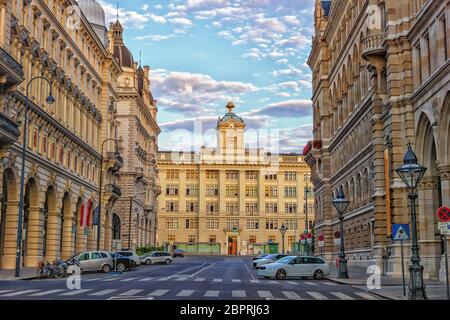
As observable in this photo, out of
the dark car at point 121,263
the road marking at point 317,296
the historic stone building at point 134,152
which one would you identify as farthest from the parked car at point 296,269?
the historic stone building at point 134,152

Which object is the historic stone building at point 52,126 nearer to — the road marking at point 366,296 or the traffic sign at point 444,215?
the road marking at point 366,296

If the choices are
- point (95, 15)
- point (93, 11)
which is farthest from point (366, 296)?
point (93, 11)

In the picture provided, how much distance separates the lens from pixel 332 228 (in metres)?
72.2

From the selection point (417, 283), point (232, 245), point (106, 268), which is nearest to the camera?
point (417, 283)

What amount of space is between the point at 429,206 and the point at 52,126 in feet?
102

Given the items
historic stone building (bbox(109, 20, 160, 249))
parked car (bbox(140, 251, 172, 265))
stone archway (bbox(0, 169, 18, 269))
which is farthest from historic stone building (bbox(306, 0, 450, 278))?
historic stone building (bbox(109, 20, 160, 249))

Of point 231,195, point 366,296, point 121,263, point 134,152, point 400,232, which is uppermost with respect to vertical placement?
point 134,152

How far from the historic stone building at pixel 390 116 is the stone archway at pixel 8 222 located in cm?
2440

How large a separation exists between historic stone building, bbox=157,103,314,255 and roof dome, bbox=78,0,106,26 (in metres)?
66.3

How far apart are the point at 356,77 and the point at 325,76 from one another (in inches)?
781

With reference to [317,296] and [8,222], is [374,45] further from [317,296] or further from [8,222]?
[8,222]

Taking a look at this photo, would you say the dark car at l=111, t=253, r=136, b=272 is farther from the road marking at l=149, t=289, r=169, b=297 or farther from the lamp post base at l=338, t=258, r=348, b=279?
the road marking at l=149, t=289, r=169, b=297

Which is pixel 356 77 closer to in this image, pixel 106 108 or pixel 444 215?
pixel 106 108

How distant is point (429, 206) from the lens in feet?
118
